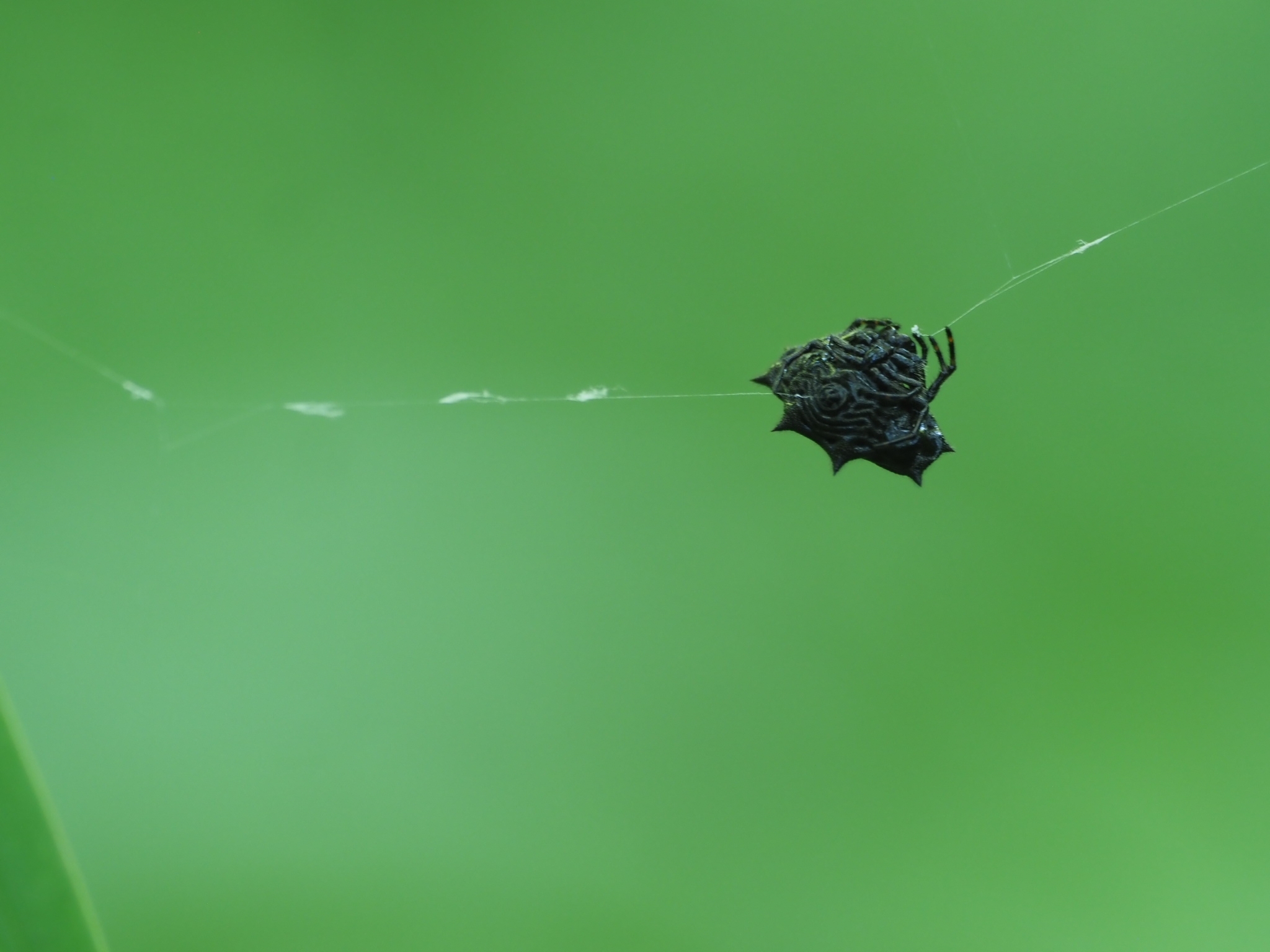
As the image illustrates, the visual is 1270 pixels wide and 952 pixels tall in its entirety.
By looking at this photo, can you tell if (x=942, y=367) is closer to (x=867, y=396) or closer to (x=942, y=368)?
(x=942, y=368)

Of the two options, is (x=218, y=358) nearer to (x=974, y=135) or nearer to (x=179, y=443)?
(x=179, y=443)

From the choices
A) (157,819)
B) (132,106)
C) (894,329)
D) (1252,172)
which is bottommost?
(157,819)

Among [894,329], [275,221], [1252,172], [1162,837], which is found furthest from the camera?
[275,221]

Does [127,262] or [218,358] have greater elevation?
[127,262]

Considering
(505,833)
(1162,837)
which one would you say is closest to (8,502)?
(505,833)

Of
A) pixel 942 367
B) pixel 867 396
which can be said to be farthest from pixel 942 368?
pixel 867 396

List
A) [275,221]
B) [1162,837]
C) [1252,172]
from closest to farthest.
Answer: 1. [1252,172]
2. [1162,837]
3. [275,221]

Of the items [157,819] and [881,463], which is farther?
[157,819]
